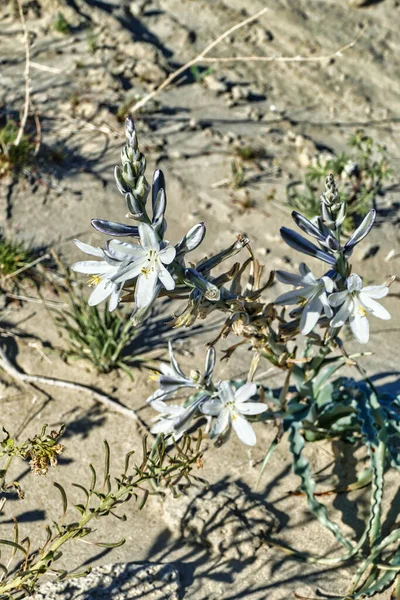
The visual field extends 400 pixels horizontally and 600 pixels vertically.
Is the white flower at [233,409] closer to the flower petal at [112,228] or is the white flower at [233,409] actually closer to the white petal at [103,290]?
the white petal at [103,290]

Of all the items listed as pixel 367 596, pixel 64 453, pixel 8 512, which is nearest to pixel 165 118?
pixel 64 453

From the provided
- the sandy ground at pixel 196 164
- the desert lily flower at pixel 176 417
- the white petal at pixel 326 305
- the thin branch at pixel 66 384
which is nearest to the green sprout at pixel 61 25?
the sandy ground at pixel 196 164

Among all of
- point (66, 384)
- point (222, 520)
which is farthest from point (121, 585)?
point (66, 384)

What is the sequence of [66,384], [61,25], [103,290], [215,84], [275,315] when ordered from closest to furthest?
[103,290]
[275,315]
[66,384]
[215,84]
[61,25]

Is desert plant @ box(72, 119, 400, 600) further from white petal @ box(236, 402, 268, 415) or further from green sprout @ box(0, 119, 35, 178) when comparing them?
green sprout @ box(0, 119, 35, 178)

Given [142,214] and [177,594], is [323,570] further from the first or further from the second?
[142,214]

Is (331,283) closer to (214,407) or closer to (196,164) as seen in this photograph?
(214,407)
